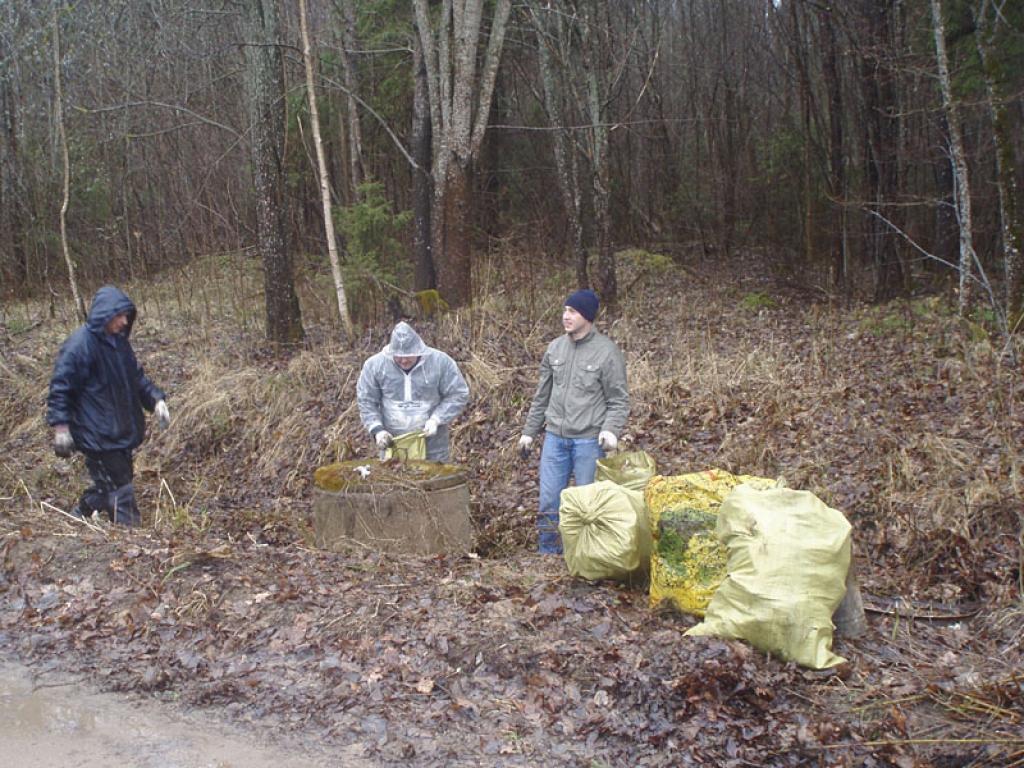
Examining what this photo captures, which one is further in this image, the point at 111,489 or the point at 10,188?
the point at 10,188

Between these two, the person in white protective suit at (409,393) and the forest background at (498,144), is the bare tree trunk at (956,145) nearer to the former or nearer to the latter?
the forest background at (498,144)

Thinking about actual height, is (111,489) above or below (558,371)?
below

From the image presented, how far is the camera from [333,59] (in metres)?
18.1

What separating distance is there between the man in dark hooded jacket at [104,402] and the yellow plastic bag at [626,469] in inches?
128

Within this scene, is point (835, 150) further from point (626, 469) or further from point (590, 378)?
point (626, 469)

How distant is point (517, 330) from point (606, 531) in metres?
6.84

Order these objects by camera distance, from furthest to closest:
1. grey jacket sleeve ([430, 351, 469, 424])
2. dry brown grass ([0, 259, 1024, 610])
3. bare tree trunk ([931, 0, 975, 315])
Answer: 1. bare tree trunk ([931, 0, 975, 315])
2. dry brown grass ([0, 259, 1024, 610])
3. grey jacket sleeve ([430, 351, 469, 424])

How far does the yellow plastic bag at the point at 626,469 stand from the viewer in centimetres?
598

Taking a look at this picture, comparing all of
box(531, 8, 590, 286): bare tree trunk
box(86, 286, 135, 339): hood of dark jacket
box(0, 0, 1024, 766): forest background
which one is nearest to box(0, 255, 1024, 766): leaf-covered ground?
box(0, 0, 1024, 766): forest background

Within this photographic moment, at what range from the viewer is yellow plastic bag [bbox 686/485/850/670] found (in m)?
4.29

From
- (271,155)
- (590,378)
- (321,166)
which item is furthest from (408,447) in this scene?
(271,155)

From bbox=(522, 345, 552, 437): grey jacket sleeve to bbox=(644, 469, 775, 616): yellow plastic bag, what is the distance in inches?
74.8

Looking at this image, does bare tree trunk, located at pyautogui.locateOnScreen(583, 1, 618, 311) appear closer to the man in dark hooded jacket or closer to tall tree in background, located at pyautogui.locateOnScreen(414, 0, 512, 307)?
tall tree in background, located at pyautogui.locateOnScreen(414, 0, 512, 307)

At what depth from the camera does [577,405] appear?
6617mm
